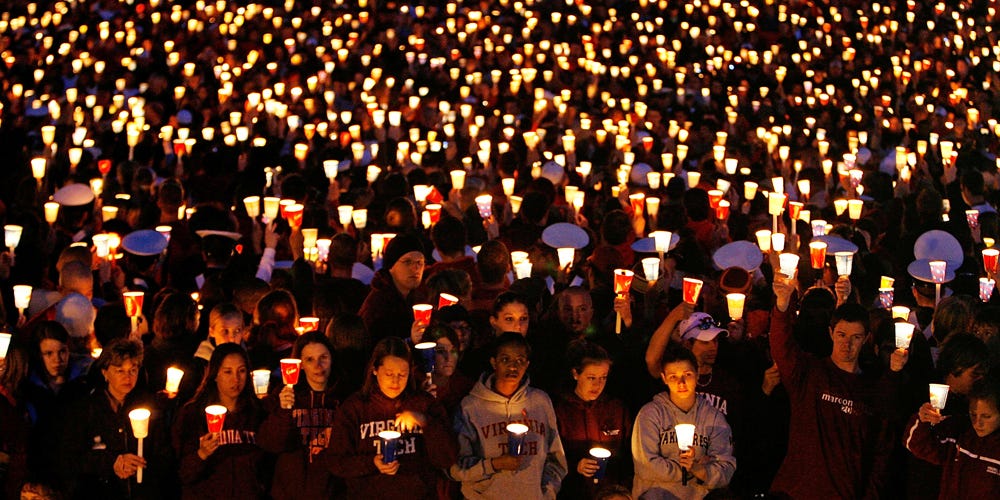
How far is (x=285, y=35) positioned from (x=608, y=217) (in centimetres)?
1184

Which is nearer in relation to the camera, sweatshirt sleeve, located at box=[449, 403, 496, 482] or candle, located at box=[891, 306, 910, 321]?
sweatshirt sleeve, located at box=[449, 403, 496, 482]

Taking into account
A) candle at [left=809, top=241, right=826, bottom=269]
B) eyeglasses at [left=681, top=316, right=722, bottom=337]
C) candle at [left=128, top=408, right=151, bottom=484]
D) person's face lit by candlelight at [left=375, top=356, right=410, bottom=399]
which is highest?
candle at [left=809, top=241, right=826, bottom=269]

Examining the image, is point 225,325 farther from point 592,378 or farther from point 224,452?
point 592,378

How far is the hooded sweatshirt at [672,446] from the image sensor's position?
6.25 m

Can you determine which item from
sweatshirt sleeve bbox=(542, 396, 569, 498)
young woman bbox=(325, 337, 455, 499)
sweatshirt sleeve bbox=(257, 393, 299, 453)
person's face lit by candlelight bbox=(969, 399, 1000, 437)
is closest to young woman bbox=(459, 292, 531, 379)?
sweatshirt sleeve bbox=(542, 396, 569, 498)

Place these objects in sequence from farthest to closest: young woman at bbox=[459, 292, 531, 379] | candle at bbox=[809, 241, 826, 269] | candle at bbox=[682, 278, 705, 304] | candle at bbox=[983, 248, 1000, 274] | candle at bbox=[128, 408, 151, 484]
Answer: candle at bbox=[983, 248, 1000, 274]
candle at bbox=[809, 241, 826, 269]
candle at bbox=[682, 278, 705, 304]
young woman at bbox=[459, 292, 531, 379]
candle at bbox=[128, 408, 151, 484]

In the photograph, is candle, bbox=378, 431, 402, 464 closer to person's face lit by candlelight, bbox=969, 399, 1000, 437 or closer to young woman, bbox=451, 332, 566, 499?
young woman, bbox=451, 332, 566, 499

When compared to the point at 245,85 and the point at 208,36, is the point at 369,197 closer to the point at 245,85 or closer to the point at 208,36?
the point at 245,85

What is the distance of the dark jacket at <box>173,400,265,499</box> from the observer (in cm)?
623

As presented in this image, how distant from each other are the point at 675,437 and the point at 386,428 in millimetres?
1247

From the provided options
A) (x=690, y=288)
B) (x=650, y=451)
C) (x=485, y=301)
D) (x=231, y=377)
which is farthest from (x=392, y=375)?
(x=485, y=301)

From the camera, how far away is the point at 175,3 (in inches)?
847

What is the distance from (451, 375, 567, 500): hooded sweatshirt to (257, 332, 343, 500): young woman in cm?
57

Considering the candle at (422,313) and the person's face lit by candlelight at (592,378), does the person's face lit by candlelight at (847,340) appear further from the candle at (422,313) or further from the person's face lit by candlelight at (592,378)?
the candle at (422,313)
